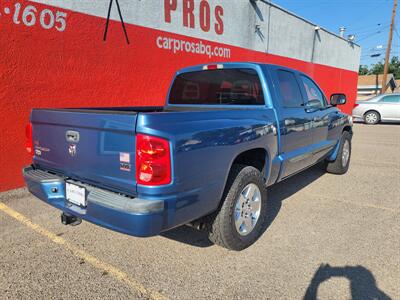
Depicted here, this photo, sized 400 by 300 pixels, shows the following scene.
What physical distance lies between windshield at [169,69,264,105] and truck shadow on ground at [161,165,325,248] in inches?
58.6

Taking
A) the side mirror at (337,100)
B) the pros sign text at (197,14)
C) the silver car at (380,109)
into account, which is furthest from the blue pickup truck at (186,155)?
the silver car at (380,109)

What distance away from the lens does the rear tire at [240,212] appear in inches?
112

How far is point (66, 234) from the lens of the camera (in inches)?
135

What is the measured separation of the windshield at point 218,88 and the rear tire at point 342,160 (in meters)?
2.86

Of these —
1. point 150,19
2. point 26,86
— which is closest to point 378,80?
point 150,19

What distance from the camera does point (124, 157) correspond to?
227 cm

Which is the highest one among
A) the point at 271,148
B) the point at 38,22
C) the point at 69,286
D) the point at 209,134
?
the point at 38,22

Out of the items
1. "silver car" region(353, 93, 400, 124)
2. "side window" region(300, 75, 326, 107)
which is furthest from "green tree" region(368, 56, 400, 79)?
"side window" region(300, 75, 326, 107)

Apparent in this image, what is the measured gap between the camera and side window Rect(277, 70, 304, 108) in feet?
12.6

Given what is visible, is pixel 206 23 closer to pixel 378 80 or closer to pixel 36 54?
pixel 36 54

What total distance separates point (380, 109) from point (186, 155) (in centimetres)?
1576

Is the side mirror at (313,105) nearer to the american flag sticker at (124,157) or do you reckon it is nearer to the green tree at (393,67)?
the american flag sticker at (124,157)

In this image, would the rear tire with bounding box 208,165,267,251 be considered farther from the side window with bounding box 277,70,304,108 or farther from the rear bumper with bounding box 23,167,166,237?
the side window with bounding box 277,70,304,108

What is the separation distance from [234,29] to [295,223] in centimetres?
689
